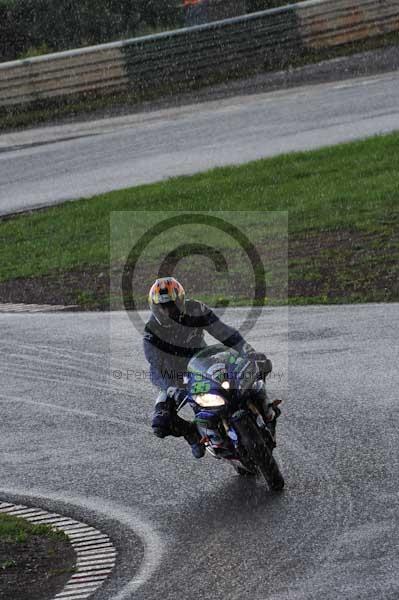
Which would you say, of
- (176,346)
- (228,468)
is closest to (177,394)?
(176,346)

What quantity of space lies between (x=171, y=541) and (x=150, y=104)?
20.4m

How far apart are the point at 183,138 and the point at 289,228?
6.67 meters

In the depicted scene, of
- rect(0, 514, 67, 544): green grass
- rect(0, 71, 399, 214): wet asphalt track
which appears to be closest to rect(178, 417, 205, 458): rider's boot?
rect(0, 514, 67, 544): green grass

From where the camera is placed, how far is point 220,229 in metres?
18.3

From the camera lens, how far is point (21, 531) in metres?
8.32

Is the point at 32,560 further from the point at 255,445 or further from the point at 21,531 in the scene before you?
the point at 255,445

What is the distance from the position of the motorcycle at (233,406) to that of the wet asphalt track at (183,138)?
527 inches

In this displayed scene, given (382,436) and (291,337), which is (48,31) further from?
(382,436)

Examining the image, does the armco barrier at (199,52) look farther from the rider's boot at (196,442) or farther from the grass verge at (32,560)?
the grass verge at (32,560)

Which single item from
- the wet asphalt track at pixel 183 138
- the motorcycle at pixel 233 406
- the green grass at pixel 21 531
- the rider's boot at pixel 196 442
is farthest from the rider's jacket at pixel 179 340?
the wet asphalt track at pixel 183 138

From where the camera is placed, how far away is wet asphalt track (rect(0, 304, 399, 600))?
706 centimetres

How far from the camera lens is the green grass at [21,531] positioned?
823 centimetres

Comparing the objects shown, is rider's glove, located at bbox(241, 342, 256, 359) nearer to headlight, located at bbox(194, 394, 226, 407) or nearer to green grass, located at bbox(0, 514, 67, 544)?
headlight, located at bbox(194, 394, 226, 407)

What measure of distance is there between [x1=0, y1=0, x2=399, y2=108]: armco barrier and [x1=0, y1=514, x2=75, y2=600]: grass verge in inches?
784
